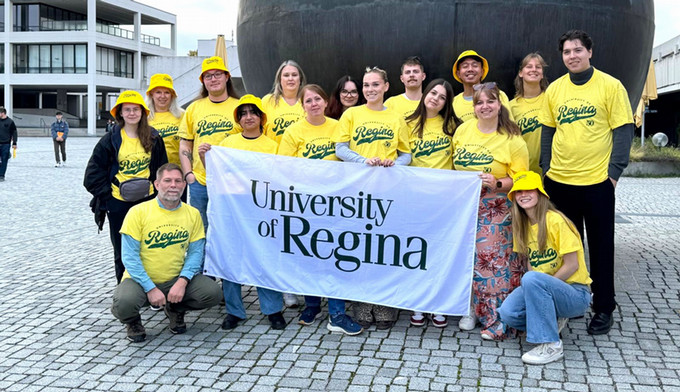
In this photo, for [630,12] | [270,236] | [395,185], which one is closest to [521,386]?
[395,185]

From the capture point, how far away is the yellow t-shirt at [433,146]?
4.65 meters

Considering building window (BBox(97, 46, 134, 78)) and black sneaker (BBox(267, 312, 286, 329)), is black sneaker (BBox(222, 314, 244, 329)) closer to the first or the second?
black sneaker (BBox(267, 312, 286, 329))

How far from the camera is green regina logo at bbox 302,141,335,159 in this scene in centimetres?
482

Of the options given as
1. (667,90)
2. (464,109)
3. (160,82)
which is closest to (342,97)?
(464,109)

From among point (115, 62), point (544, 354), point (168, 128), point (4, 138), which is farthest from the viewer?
point (115, 62)

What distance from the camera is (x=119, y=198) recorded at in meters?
5.06

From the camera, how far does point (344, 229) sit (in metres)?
4.75

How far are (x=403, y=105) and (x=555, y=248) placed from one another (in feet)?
4.96

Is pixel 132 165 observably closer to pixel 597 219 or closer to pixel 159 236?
pixel 159 236

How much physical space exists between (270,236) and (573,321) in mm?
2234

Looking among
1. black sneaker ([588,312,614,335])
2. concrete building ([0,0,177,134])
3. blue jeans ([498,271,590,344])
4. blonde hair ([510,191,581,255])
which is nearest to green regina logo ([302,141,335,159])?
blonde hair ([510,191,581,255])

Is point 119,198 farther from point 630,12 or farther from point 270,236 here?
point 630,12

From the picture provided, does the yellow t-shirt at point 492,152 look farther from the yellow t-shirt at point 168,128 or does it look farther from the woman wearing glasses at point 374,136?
the yellow t-shirt at point 168,128

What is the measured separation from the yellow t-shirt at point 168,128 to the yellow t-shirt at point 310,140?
1151 mm
